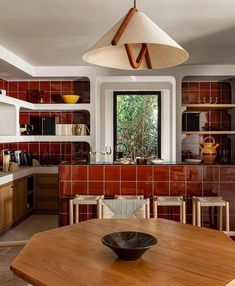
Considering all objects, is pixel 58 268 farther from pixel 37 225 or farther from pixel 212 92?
pixel 212 92

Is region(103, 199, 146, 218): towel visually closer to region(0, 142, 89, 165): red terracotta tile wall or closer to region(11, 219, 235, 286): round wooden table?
region(11, 219, 235, 286): round wooden table

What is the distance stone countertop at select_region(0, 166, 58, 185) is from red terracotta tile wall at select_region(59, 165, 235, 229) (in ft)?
2.94

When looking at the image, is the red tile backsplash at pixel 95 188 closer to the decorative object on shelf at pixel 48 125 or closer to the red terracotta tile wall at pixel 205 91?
the decorative object on shelf at pixel 48 125

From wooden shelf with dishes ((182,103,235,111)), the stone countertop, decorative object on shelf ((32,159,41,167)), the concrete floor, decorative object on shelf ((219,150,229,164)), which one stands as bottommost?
the concrete floor


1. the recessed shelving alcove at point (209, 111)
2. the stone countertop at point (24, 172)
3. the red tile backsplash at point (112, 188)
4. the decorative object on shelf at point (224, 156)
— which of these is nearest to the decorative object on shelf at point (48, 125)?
the stone countertop at point (24, 172)

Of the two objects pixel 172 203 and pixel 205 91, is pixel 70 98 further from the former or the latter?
→ pixel 172 203

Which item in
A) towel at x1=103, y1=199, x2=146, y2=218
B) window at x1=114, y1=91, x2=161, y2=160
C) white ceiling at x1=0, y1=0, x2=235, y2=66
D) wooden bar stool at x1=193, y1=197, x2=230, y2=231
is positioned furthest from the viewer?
window at x1=114, y1=91, x2=161, y2=160

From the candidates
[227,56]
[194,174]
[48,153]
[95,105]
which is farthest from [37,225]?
[227,56]

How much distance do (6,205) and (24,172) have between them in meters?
0.78

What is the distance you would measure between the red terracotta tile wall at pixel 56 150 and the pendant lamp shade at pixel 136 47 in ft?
14.4

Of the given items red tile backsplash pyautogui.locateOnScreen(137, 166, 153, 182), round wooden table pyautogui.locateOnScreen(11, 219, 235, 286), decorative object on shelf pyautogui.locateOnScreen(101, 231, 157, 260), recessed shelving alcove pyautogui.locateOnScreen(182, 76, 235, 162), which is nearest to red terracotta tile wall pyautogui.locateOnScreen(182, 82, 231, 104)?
recessed shelving alcove pyautogui.locateOnScreen(182, 76, 235, 162)

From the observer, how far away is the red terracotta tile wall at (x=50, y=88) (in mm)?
6211

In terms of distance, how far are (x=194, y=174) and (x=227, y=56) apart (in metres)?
1.94

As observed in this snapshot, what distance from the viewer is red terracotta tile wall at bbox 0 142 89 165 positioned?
625 cm
